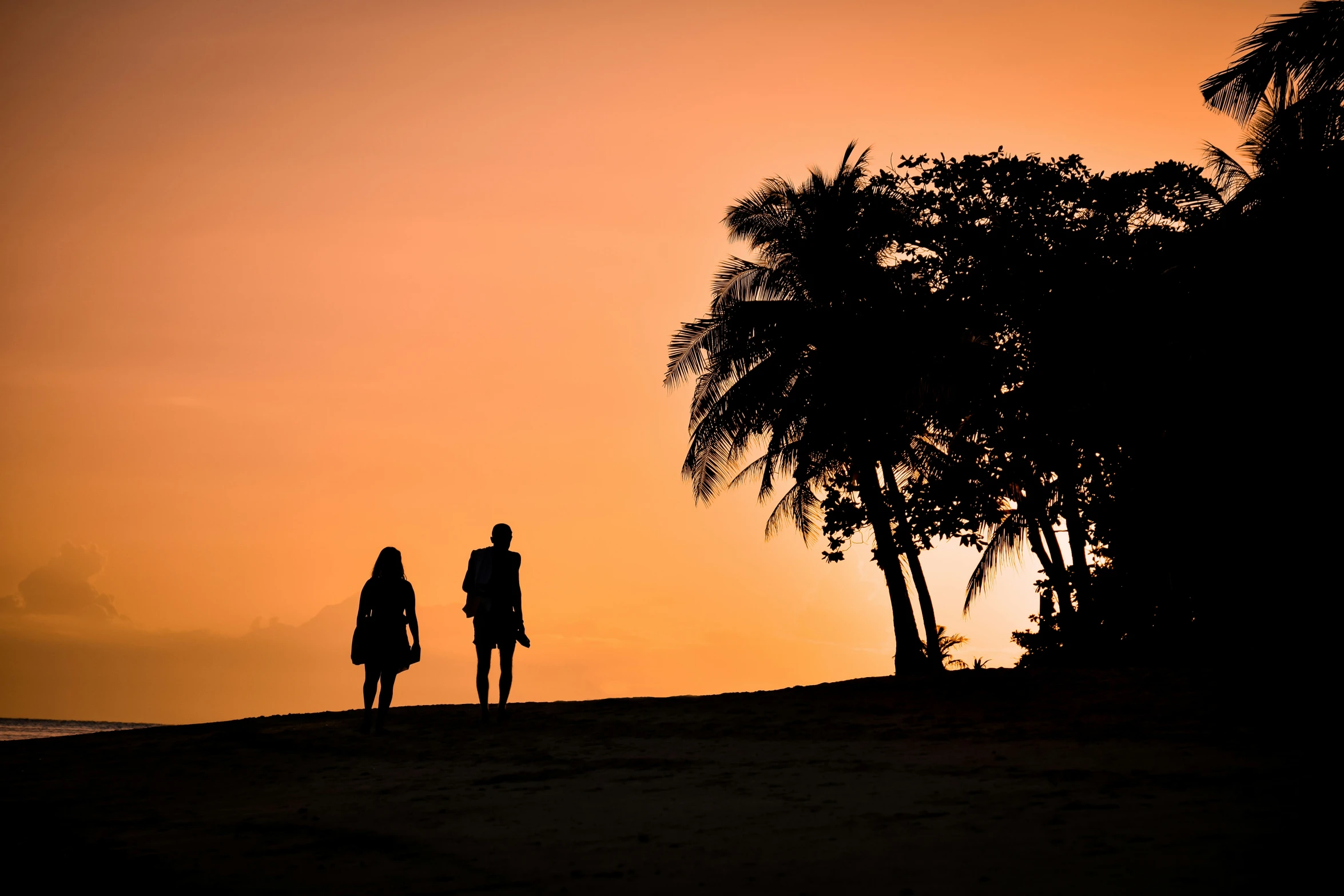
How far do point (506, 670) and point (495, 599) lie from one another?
0.96 meters

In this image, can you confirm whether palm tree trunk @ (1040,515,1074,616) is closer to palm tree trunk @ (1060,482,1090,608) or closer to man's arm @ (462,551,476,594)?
palm tree trunk @ (1060,482,1090,608)

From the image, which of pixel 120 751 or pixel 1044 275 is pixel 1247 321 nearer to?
pixel 1044 275

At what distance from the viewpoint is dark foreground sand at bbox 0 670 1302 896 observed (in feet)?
15.6

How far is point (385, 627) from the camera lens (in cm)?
1116

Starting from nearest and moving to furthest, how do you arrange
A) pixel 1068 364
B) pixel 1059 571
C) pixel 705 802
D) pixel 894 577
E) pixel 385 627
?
1. pixel 705 802
2. pixel 385 627
3. pixel 1068 364
4. pixel 894 577
5. pixel 1059 571

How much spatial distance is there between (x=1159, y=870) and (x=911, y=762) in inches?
144

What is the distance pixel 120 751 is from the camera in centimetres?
1079

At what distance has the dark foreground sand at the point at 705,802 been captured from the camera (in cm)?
474

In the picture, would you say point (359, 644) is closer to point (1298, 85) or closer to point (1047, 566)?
point (1298, 85)

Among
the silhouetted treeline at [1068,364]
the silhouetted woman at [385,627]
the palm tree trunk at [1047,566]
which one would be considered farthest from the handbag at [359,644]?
the palm tree trunk at [1047,566]

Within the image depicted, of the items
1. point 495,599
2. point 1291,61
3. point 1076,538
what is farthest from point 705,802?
point 1076,538

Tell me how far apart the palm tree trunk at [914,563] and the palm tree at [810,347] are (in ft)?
0.91

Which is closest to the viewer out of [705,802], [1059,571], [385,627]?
[705,802]

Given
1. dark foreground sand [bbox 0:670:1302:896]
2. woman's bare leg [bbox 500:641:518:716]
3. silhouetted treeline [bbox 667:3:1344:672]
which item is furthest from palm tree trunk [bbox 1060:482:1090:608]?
woman's bare leg [bbox 500:641:518:716]
